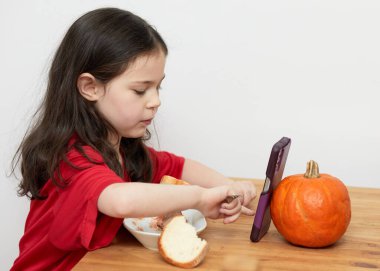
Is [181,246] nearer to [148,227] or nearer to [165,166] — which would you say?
[148,227]

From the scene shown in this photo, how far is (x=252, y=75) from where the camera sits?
5.65 ft

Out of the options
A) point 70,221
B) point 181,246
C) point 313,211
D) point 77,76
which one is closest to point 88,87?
point 77,76

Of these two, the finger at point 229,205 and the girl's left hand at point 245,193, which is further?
the girl's left hand at point 245,193

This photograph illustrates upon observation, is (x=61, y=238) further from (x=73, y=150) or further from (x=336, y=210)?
(x=336, y=210)

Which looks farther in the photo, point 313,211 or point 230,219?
point 230,219

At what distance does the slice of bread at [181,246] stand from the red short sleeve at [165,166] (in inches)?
18.1

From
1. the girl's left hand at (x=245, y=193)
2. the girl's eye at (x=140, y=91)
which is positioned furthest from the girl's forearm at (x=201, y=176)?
the girl's eye at (x=140, y=91)

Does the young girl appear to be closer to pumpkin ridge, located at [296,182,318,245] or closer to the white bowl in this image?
the white bowl

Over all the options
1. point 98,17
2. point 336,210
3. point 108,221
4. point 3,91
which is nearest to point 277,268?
point 336,210

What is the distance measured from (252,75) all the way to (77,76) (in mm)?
572

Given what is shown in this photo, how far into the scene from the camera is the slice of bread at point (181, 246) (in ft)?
3.36

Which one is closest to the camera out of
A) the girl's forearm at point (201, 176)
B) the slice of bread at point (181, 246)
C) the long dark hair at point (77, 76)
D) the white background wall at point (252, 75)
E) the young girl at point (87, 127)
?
the slice of bread at point (181, 246)

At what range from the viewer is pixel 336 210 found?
3.57 feet

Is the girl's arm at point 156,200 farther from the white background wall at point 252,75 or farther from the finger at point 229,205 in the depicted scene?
the white background wall at point 252,75
